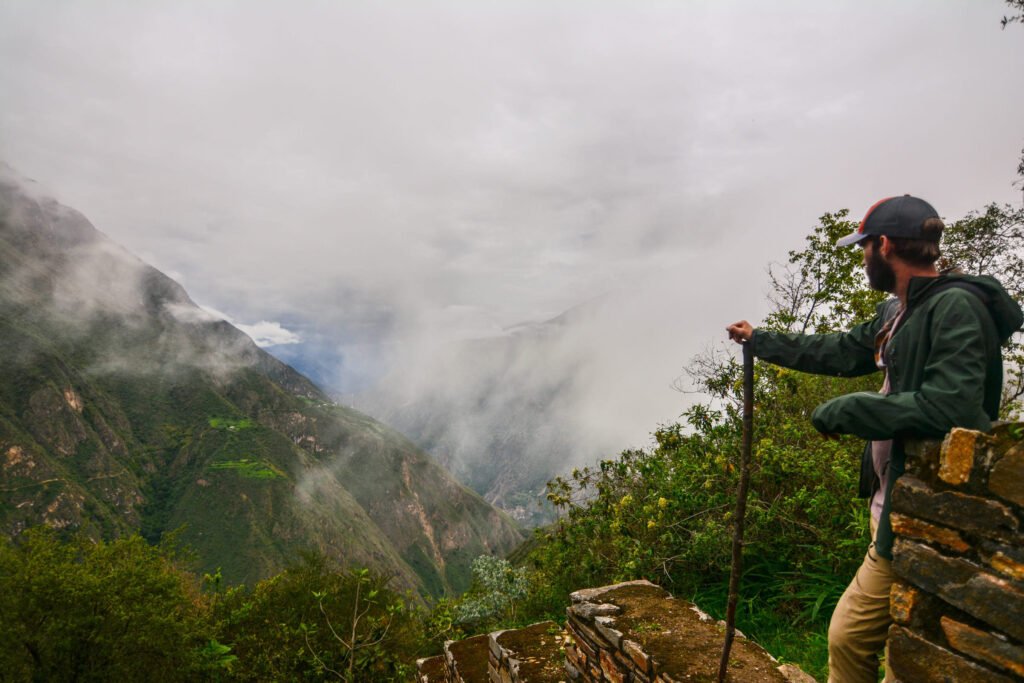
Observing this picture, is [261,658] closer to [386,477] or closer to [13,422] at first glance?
[13,422]

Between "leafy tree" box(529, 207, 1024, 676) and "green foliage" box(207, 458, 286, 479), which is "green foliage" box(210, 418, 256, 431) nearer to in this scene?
"green foliage" box(207, 458, 286, 479)

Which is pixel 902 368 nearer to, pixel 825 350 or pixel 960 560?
pixel 825 350

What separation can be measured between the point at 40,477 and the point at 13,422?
105 feet

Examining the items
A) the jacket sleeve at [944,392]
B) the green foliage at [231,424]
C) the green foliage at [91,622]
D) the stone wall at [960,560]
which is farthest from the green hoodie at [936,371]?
the green foliage at [231,424]

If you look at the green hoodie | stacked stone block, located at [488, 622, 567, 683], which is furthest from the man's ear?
stacked stone block, located at [488, 622, 567, 683]

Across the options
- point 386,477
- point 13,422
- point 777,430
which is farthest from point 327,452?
point 777,430

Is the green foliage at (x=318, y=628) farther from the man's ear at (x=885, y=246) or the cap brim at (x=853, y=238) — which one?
the man's ear at (x=885, y=246)

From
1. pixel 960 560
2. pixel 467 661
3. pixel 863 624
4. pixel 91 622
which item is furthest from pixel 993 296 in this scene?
pixel 91 622

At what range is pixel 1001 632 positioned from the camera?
70.2 inches

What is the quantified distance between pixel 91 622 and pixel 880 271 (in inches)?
734

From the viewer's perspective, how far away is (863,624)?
2379 mm

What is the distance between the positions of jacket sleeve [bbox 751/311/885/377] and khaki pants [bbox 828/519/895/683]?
892 mm

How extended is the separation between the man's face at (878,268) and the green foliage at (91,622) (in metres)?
17.5

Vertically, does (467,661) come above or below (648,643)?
below
